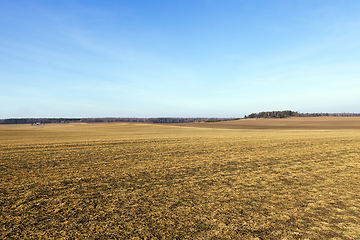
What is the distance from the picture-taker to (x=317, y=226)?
15.3 ft

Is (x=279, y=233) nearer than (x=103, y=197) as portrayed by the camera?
Yes

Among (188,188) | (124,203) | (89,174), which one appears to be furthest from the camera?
(89,174)

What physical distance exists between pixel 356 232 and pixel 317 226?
0.72 meters

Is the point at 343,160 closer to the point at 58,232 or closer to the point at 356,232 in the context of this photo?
the point at 356,232

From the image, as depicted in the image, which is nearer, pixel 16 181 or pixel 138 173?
pixel 16 181

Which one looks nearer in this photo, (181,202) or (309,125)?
(181,202)

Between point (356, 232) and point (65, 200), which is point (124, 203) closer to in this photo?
point (65, 200)

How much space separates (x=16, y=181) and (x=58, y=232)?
548 cm

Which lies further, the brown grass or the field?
the brown grass

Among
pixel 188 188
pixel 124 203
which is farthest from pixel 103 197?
pixel 188 188

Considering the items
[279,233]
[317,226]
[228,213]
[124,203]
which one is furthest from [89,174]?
[317,226]

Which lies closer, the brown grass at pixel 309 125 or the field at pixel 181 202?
the field at pixel 181 202

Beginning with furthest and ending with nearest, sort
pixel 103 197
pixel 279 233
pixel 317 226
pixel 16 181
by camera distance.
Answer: pixel 16 181, pixel 103 197, pixel 317 226, pixel 279 233

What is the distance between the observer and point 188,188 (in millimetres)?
7246
